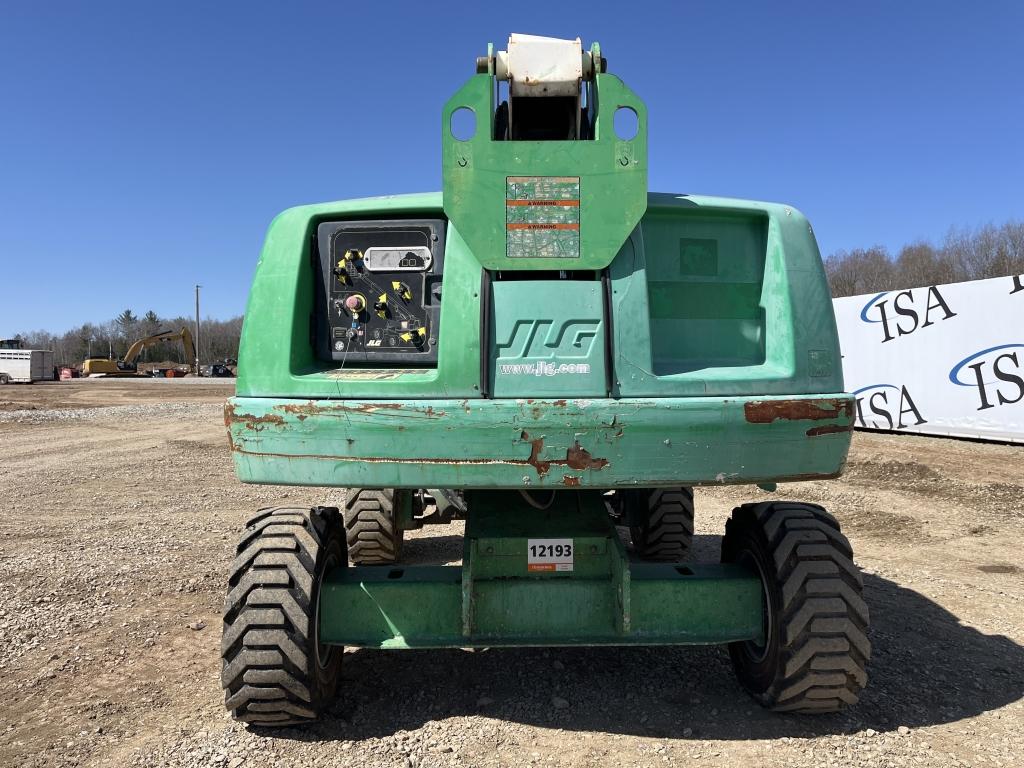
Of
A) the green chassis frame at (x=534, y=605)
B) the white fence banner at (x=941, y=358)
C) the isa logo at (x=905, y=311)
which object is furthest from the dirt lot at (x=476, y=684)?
the isa logo at (x=905, y=311)

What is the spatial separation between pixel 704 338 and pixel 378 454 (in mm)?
1442

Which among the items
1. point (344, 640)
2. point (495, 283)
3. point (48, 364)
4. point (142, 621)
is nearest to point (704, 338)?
point (495, 283)

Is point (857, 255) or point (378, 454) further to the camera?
point (857, 255)

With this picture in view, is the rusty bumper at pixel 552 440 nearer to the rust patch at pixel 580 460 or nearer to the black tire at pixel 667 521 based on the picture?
the rust patch at pixel 580 460

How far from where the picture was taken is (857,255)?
187 feet

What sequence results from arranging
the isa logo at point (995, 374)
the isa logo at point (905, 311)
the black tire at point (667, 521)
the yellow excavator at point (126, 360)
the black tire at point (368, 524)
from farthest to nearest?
the yellow excavator at point (126, 360) → the isa logo at point (905, 311) → the isa logo at point (995, 374) → the black tire at point (667, 521) → the black tire at point (368, 524)

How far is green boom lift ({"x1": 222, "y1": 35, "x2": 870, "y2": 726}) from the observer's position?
2.52 m

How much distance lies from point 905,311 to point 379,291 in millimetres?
14547

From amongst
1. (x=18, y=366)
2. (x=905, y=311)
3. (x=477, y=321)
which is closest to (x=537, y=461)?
(x=477, y=321)

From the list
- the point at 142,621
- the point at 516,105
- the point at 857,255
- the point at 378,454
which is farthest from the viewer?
the point at 857,255

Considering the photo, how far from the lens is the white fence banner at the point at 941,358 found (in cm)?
1233

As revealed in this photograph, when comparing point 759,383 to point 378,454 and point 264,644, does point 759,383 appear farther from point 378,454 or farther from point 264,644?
point 264,644

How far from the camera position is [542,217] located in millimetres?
2674

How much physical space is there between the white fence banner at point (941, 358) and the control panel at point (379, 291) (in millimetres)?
13069
